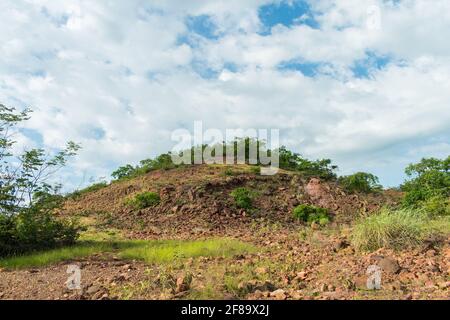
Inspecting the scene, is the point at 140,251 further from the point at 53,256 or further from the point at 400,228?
the point at 400,228

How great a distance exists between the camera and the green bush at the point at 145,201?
13.4 metres

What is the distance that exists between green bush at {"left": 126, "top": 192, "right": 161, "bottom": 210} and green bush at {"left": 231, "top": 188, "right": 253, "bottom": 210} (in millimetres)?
2100

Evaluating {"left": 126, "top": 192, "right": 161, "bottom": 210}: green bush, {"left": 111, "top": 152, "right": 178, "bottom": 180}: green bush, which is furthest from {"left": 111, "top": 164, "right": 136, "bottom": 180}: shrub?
{"left": 126, "top": 192, "right": 161, "bottom": 210}: green bush

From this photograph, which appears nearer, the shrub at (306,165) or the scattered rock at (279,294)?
the scattered rock at (279,294)

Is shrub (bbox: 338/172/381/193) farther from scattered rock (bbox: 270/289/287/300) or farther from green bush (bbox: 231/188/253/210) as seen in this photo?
scattered rock (bbox: 270/289/287/300)

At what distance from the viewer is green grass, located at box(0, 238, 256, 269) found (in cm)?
723

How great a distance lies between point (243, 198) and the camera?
43.3ft

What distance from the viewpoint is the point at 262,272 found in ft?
19.1

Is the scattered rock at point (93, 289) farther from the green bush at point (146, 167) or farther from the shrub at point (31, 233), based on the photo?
the green bush at point (146, 167)

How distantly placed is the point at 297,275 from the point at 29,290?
3.01 m

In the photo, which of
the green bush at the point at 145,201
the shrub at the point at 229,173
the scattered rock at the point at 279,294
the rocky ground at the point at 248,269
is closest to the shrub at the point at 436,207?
the rocky ground at the point at 248,269

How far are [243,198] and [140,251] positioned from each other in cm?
566
